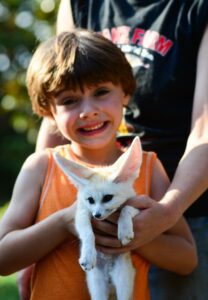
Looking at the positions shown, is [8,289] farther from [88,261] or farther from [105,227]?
[88,261]

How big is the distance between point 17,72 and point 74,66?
7124mm

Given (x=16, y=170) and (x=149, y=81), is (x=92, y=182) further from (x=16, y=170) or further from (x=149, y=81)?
(x=16, y=170)

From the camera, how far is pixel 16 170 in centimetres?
1190

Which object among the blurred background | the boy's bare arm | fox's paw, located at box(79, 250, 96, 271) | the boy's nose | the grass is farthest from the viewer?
the blurred background

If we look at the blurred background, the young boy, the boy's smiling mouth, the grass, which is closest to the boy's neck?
the young boy

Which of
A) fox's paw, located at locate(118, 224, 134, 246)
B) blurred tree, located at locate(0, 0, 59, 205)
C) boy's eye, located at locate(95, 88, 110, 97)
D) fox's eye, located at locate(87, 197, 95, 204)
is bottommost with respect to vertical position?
blurred tree, located at locate(0, 0, 59, 205)

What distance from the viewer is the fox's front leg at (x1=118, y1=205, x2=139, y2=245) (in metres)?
2.50

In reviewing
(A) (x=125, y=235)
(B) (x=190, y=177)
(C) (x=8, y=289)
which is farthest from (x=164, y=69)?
(C) (x=8, y=289)

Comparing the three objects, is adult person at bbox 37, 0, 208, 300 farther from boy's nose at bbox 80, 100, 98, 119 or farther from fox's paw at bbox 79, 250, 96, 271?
fox's paw at bbox 79, 250, 96, 271

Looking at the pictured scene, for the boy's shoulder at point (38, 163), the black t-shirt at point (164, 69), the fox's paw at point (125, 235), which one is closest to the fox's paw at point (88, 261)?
the fox's paw at point (125, 235)

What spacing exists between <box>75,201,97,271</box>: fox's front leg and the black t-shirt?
74cm

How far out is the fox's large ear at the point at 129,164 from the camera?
2.59 m

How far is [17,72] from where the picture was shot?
9969mm

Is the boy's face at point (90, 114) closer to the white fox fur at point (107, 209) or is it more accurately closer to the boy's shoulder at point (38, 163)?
the boy's shoulder at point (38, 163)
